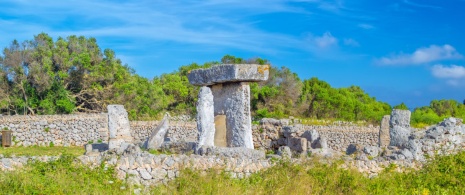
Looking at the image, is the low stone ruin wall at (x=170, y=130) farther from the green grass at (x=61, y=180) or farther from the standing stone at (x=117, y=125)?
the green grass at (x=61, y=180)

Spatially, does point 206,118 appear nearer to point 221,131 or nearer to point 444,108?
point 221,131

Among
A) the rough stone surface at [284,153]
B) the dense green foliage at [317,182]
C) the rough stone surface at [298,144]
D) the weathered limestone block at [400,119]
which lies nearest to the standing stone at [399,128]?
the weathered limestone block at [400,119]

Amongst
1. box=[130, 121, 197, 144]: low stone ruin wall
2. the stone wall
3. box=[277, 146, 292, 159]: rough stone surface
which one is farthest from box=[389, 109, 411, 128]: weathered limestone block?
the stone wall

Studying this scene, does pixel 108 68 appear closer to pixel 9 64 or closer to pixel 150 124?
pixel 9 64

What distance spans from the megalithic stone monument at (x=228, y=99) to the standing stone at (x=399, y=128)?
5.15 metres

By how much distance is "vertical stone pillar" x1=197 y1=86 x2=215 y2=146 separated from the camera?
19.0 meters

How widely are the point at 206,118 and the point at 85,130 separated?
13176mm

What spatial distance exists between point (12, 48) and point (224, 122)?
2172cm

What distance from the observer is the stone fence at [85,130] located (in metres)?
29.5

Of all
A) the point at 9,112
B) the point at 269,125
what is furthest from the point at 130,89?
the point at 269,125

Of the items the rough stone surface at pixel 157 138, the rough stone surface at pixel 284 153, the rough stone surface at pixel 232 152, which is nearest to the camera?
the rough stone surface at pixel 284 153

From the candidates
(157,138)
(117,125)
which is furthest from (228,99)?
(117,125)

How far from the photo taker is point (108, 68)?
3931 cm

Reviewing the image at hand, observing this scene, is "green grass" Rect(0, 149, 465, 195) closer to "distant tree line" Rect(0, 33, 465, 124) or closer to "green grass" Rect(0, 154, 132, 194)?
"green grass" Rect(0, 154, 132, 194)
